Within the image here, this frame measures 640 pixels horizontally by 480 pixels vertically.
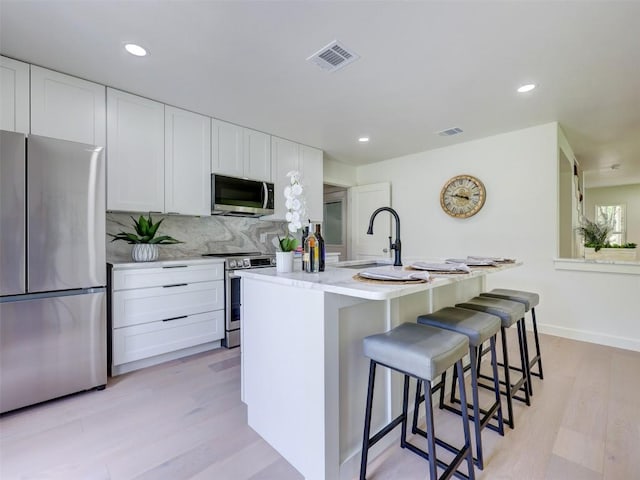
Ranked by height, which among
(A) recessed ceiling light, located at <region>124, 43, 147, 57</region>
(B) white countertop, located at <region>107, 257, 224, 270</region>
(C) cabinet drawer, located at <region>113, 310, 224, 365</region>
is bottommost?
(C) cabinet drawer, located at <region>113, 310, 224, 365</region>

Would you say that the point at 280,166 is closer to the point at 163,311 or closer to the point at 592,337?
the point at 163,311

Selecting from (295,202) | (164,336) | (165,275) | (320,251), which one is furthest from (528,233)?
(164,336)

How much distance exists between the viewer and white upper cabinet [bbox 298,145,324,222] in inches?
166

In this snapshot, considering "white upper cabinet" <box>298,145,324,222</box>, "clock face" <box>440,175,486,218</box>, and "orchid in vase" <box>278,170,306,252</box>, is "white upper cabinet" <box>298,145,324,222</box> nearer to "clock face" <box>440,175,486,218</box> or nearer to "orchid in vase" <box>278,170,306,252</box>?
"clock face" <box>440,175,486,218</box>

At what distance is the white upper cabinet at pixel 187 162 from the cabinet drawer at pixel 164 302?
0.84 metres

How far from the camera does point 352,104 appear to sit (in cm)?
293

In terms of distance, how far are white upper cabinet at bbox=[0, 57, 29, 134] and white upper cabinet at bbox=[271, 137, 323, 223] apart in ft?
7.53

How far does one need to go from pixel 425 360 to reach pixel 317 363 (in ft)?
1.52

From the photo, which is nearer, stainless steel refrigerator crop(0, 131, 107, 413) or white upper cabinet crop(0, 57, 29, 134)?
stainless steel refrigerator crop(0, 131, 107, 413)

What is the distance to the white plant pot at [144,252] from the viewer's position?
2.71m

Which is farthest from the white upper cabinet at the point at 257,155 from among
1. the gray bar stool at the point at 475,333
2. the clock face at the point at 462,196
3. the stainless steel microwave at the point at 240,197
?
the gray bar stool at the point at 475,333

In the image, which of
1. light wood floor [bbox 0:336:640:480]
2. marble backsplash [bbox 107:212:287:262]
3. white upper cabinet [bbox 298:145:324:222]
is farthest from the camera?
white upper cabinet [bbox 298:145:324:222]

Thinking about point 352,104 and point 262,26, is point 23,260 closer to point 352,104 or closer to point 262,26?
point 262,26

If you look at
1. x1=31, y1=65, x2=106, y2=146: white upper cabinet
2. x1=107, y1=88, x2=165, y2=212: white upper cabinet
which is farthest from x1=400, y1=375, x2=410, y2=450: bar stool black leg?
x1=31, y1=65, x2=106, y2=146: white upper cabinet
